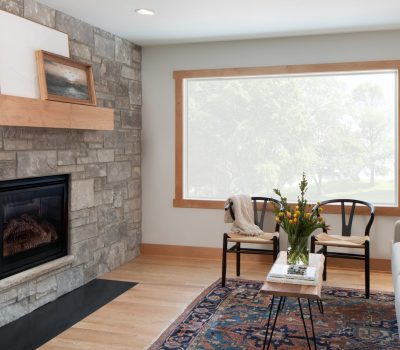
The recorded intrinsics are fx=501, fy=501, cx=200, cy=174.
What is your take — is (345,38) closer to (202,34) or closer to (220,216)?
(202,34)

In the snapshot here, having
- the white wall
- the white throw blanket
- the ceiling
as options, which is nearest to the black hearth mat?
the white throw blanket

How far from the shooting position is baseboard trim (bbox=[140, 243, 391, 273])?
5074 mm

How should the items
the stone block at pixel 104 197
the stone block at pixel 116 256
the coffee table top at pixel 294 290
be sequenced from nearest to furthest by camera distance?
the coffee table top at pixel 294 290 < the stone block at pixel 104 197 < the stone block at pixel 116 256

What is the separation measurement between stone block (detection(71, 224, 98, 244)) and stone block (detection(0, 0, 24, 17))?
1.85 metres

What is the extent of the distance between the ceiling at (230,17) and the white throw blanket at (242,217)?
167cm

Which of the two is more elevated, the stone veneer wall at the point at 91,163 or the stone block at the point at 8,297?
the stone veneer wall at the point at 91,163

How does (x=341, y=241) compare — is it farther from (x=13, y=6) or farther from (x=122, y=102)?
(x=13, y=6)

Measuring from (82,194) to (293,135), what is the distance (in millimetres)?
2309

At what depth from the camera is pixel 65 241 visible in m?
4.38

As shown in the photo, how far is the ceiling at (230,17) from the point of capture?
157 inches

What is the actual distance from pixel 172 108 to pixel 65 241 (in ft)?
6.73

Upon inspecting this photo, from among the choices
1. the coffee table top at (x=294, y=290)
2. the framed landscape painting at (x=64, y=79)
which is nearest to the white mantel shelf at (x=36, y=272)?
the framed landscape painting at (x=64, y=79)

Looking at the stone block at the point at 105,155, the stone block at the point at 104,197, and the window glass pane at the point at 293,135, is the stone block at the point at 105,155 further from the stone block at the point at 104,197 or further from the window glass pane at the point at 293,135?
the window glass pane at the point at 293,135

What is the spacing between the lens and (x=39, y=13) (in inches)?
154
